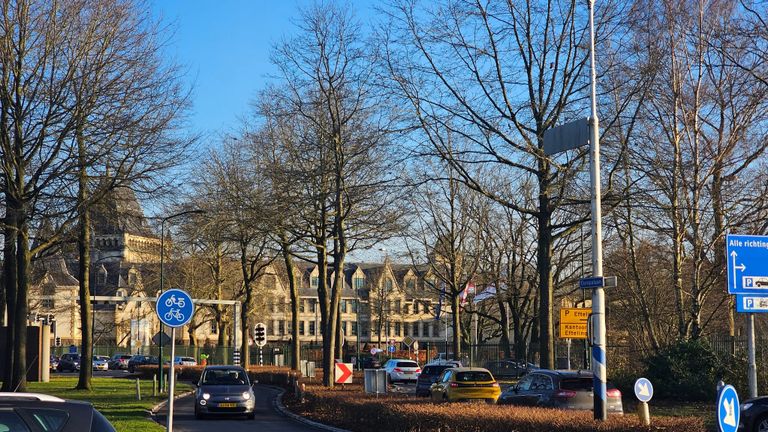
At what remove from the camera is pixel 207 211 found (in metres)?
37.8

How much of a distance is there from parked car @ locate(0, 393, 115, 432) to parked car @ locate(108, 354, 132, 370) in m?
74.5

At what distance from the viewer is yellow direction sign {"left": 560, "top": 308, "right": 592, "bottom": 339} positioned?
3212 cm

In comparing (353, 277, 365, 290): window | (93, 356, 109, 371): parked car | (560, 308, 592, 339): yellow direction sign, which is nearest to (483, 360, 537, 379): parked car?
(560, 308, 592, 339): yellow direction sign

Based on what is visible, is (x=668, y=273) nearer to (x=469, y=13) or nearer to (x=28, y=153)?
(x=469, y=13)

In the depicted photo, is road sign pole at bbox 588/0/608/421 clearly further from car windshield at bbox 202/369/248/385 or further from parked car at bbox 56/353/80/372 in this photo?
parked car at bbox 56/353/80/372

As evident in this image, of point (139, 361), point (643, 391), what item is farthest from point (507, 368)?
point (643, 391)

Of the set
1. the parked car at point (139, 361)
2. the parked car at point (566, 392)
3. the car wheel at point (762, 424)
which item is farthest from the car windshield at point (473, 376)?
the parked car at point (139, 361)

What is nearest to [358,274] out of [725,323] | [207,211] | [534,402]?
[725,323]

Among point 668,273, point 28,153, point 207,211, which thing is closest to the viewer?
point 28,153

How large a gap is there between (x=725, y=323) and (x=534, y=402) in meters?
30.0

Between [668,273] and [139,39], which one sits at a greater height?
[139,39]

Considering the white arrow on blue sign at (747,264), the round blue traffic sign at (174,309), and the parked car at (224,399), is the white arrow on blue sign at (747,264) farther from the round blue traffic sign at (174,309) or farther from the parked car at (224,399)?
the parked car at (224,399)

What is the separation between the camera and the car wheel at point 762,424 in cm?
1675

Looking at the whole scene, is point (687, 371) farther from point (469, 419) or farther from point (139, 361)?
point (139, 361)
